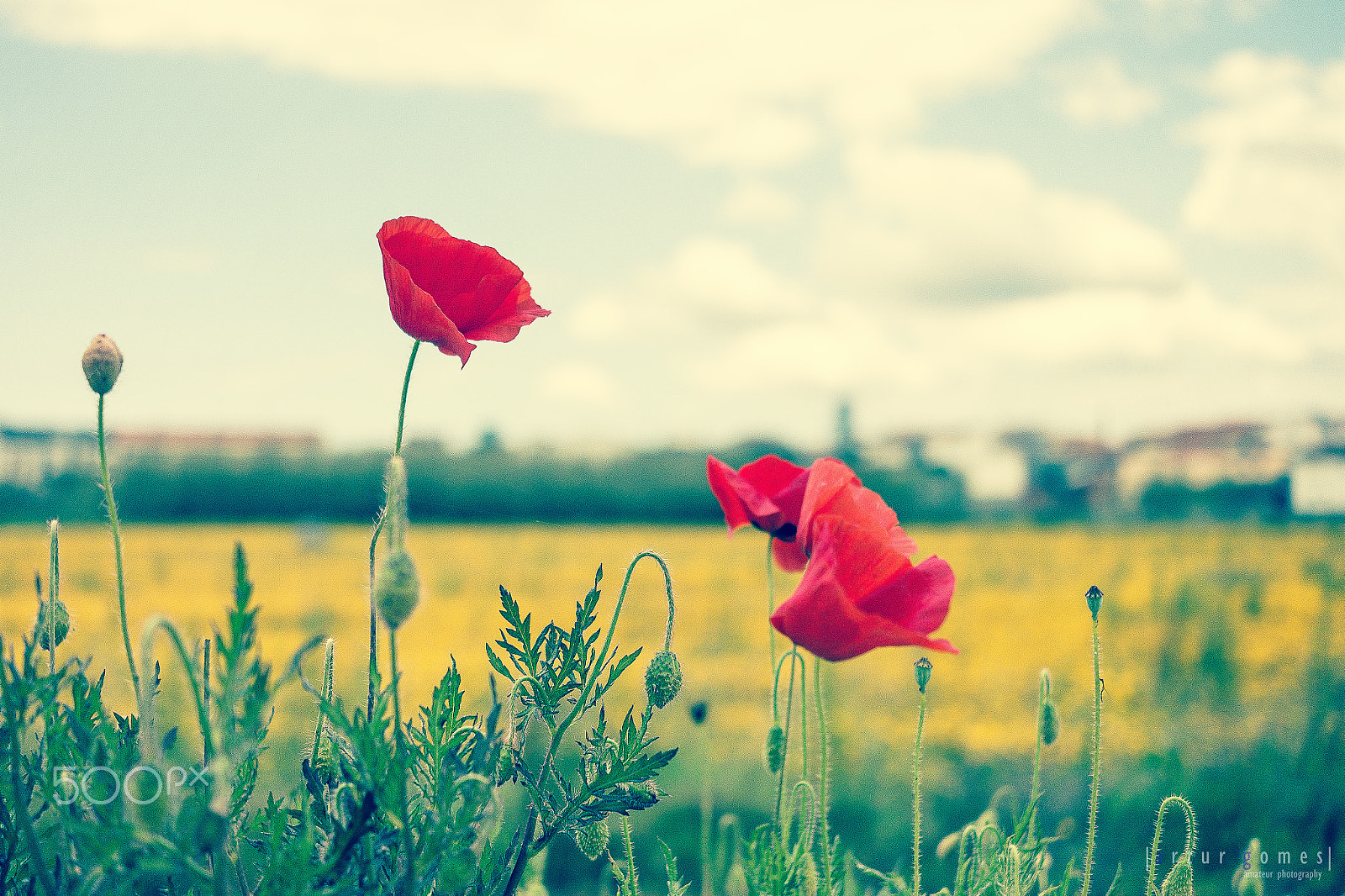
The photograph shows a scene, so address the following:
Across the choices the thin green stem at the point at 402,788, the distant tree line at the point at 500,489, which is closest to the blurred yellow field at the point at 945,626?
the thin green stem at the point at 402,788

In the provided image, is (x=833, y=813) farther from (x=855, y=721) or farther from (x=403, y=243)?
(x=403, y=243)

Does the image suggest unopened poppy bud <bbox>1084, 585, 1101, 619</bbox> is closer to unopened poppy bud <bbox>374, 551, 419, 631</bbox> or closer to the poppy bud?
unopened poppy bud <bbox>374, 551, 419, 631</bbox>

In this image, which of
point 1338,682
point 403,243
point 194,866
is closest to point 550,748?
point 194,866

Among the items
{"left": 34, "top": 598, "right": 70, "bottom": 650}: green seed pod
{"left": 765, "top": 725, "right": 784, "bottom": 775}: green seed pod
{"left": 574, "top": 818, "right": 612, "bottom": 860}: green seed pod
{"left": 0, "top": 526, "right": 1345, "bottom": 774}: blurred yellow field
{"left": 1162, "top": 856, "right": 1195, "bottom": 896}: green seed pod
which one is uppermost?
{"left": 34, "top": 598, "right": 70, "bottom": 650}: green seed pod

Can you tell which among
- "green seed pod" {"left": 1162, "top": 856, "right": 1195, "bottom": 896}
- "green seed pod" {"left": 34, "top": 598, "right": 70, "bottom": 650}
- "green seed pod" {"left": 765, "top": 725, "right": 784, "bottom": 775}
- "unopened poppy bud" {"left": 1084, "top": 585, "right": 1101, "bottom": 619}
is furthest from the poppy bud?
"green seed pod" {"left": 1162, "top": 856, "right": 1195, "bottom": 896}

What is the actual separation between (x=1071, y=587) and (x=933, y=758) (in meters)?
4.83

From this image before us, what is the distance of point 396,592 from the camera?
55cm

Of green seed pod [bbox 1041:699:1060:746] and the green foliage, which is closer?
the green foliage

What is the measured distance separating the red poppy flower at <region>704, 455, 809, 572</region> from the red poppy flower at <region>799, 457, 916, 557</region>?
2.1 inches

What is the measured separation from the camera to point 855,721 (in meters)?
4.24

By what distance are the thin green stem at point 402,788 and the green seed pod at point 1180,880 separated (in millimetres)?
619

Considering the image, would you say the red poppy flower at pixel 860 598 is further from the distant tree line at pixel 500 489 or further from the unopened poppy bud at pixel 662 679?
the distant tree line at pixel 500 489

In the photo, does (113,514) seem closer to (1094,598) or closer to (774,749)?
(774,749)

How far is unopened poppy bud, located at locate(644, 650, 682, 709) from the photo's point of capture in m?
0.82
